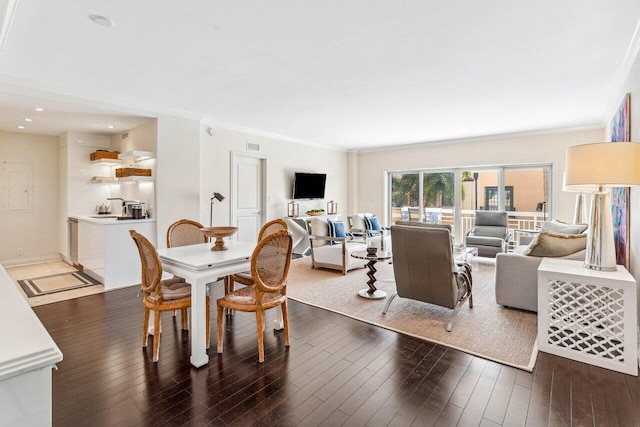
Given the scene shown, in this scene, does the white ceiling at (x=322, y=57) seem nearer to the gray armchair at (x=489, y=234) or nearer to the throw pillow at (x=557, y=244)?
the throw pillow at (x=557, y=244)

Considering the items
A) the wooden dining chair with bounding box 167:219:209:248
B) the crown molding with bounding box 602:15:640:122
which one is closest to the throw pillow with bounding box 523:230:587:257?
the crown molding with bounding box 602:15:640:122

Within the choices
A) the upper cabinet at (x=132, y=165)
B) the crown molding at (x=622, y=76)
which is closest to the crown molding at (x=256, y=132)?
the upper cabinet at (x=132, y=165)

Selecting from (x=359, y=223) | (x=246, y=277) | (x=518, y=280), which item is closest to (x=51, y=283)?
(x=246, y=277)

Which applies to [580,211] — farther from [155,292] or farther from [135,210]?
[135,210]

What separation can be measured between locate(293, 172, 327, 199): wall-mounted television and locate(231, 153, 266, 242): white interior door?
86cm

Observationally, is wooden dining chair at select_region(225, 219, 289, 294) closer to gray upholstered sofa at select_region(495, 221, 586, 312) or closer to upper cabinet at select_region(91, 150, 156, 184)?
gray upholstered sofa at select_region(495, 221, 586, 312)

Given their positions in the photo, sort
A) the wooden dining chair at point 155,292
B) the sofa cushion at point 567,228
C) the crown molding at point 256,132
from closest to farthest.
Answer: the wooden dining chair at point 155,292, the sofa cushion at point 567,228, the crown molding at point 256,132

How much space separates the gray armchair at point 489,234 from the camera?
19.8ft

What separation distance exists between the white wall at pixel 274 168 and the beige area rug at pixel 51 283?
6.26 feet

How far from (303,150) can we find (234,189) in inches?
84.6

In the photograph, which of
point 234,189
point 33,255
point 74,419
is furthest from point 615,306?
point 33,255

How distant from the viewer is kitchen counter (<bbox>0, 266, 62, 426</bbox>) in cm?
71

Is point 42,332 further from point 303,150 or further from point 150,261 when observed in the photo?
point 303,150

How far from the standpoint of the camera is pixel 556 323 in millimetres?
2666
